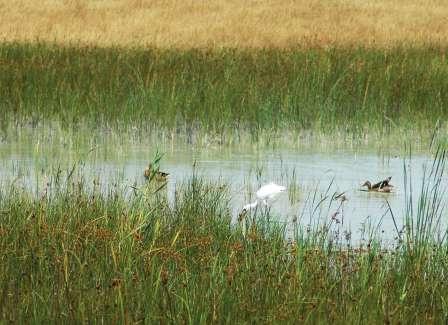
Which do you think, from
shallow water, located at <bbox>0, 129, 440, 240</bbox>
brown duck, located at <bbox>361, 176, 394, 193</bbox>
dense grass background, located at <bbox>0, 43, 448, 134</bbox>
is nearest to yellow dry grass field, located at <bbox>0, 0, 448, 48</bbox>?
dense grass background, located at <bbox>0, 43, 448, 134</bbox>

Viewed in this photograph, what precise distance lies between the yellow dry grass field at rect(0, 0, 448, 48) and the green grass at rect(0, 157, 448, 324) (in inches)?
858

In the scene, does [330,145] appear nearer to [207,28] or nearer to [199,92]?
[199,92]

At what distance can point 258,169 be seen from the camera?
9125 mm

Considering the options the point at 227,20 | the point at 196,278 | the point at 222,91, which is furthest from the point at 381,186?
the point at 227,20

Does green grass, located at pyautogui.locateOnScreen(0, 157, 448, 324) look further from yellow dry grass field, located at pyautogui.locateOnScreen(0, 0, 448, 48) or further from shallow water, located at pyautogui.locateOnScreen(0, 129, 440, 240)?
yellow dry grass field, located at pyautogui.locateOnScreen(0, 0, 448, 48)

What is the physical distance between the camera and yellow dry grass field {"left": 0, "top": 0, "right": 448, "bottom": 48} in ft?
101

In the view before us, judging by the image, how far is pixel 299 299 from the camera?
478 cm

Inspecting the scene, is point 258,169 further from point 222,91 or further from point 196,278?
point 196,278

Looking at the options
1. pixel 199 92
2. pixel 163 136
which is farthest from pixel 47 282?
pixel 199 92

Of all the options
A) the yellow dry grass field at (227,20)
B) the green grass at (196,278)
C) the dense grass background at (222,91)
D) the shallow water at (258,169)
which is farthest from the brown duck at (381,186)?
the yellow dry grass field at (227,20)

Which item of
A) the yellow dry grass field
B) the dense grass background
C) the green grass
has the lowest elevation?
the green grass

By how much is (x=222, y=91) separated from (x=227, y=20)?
22527mm

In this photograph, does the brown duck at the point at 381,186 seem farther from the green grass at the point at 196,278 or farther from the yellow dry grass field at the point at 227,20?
the yellow dry grass field at the point at 227,20

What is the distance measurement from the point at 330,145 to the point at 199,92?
2.15 m
